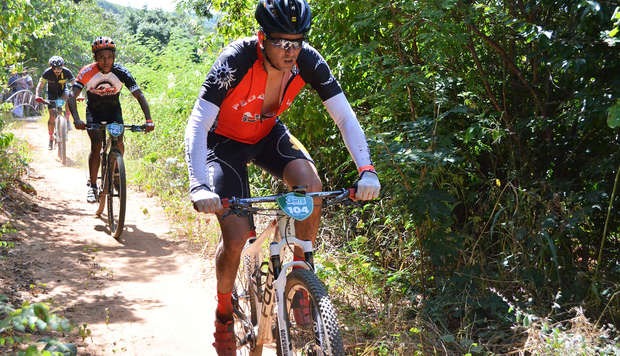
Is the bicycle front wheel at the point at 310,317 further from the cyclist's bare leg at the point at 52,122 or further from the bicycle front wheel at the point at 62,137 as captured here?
the cyclist's bare leg at the point at 52,122

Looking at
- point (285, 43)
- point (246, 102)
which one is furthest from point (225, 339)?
point (285, 43)

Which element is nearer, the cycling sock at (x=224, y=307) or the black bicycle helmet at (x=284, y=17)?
the black bicycle helmet at (x=284, y=17)

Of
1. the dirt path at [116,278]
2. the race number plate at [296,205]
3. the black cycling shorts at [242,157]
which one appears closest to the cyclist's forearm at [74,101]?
the dirt path at [116,278]

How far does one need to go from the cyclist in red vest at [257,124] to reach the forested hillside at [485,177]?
0.95 m

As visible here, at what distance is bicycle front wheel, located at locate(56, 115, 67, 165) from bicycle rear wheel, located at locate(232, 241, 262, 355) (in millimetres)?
9429

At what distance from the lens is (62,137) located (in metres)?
12.7

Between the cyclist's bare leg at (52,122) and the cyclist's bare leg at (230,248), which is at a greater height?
the cyclist's bare leg at (52,122)

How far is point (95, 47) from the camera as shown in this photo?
7707 mm

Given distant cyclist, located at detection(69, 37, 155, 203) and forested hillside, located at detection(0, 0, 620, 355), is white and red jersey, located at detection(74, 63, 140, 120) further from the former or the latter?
forested hillside, located at detection(0, 0, 620, 355)

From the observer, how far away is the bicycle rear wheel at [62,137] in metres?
12.7

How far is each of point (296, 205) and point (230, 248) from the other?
0.74 meters

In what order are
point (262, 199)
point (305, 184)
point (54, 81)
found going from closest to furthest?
point (262, 199)
point (305, 184)
point (54, 81)

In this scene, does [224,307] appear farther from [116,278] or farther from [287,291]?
[116,278]

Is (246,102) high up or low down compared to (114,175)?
up
